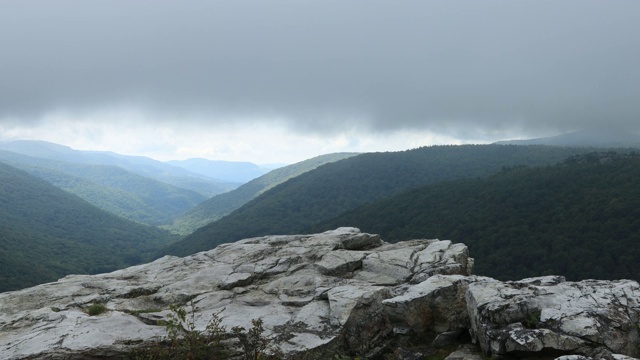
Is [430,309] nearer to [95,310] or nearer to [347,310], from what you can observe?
[347,310]

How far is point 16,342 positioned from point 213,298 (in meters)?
8.63

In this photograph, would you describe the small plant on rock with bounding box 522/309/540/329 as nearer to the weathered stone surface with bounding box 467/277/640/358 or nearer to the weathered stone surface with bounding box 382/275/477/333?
the weathered stone surface with bounding box 467/277/640/358

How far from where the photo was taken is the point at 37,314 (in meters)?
19.1

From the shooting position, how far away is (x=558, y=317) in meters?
13.8

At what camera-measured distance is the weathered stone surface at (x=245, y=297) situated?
16172 millimetres

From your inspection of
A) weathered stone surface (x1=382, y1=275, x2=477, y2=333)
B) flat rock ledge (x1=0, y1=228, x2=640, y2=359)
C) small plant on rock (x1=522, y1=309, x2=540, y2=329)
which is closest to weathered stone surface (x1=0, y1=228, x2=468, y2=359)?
flat rock ledge (x1=0, y1=228, x2=640, y2=359)

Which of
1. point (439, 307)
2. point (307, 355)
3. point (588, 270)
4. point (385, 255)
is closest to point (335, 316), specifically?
point (307, 355)

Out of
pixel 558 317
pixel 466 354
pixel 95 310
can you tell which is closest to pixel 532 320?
pixel 558 317

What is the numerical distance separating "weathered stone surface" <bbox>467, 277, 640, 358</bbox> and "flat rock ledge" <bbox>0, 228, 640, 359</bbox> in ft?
0.13

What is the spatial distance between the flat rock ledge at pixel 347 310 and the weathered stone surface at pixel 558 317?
38mm

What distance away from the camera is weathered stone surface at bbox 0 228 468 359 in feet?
53.1

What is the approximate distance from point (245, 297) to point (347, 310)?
6.54 meters

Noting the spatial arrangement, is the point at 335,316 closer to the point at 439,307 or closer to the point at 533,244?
the point at 439,307

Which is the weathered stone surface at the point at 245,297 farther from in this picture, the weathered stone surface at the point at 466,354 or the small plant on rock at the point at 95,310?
the weathered stone surface at the point at 466,354
